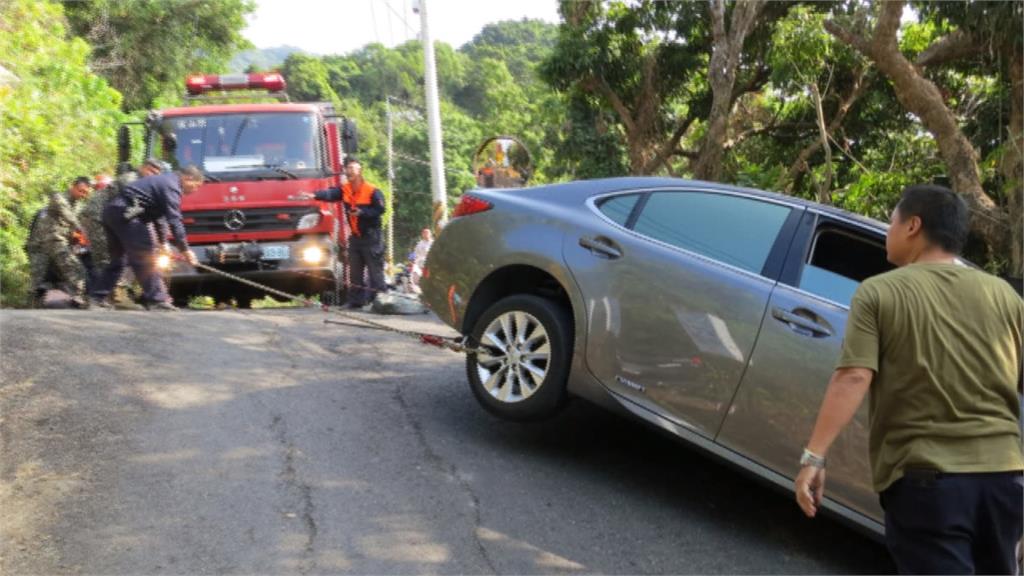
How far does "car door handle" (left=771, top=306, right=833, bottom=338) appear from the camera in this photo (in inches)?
179

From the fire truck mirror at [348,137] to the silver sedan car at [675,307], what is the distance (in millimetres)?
6016

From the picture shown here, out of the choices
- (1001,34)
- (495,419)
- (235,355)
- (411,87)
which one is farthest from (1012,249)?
(411,87)

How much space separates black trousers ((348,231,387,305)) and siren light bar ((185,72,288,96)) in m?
3.25

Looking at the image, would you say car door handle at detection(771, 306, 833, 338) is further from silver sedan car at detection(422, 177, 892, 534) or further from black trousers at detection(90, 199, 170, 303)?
black trousers at detection(90, 199, 170, 303)

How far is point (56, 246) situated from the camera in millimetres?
10625

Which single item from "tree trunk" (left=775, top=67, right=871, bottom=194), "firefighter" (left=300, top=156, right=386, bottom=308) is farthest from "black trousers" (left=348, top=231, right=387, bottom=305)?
"tree trunk" (left=775, top=67, right=871, bottom=194)

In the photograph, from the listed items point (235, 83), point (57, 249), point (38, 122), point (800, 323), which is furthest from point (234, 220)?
point (800, 323)

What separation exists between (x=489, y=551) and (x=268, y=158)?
8.06 meters

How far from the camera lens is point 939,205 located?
3.04 meters

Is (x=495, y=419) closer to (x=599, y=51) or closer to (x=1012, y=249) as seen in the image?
(x=1012, y=249)

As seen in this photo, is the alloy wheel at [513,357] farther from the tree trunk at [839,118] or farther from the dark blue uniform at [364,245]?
the tree trunk at [839,118]

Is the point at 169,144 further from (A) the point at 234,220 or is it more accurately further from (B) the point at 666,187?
(B) the point at 666,187

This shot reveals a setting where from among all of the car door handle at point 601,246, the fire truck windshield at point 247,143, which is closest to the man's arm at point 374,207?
the fire truck windshield at point 247,143

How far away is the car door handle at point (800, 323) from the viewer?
4539mm
